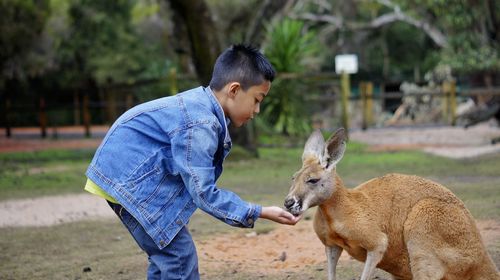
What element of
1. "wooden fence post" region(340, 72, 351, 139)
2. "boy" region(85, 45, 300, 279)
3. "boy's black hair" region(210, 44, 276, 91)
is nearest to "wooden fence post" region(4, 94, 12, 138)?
"wooden fence post" region(340, 72, 351, 139)

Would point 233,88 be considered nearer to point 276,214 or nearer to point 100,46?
point 276,214

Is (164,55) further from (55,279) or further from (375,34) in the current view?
(55,279)

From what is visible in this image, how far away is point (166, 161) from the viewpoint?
391 centimetres

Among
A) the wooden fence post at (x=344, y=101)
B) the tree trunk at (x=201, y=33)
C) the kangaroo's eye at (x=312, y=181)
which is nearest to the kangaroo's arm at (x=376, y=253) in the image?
the kangaroo's eye at (x=312, y=181)

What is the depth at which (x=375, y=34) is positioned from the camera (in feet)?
133

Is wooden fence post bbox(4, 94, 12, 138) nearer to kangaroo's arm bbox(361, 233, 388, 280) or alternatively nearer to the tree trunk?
the tree trunk

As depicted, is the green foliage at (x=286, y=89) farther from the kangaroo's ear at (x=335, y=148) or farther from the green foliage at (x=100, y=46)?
the kangaroo's ear at (x=335, y=148)

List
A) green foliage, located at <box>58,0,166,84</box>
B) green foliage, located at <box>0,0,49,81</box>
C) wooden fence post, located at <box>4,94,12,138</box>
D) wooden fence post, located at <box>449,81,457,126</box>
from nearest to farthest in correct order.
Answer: wooden fence post, located at <box>449,81,457,126</box> < wooden fence post, located at <box>4,94,12,138</box> < green foliage, located at <box>0,0,49,81</box> < green foliage, located at <box>58,0,166,84</box>

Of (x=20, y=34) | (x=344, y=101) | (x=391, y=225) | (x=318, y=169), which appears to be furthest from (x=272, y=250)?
(x=20, y=34)

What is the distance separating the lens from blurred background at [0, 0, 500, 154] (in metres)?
19.0

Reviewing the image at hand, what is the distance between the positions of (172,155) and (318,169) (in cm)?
95

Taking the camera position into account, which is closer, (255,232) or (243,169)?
(255,232)

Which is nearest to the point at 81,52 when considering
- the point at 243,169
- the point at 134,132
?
the point at 243,169

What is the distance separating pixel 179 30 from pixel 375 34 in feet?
76.9
